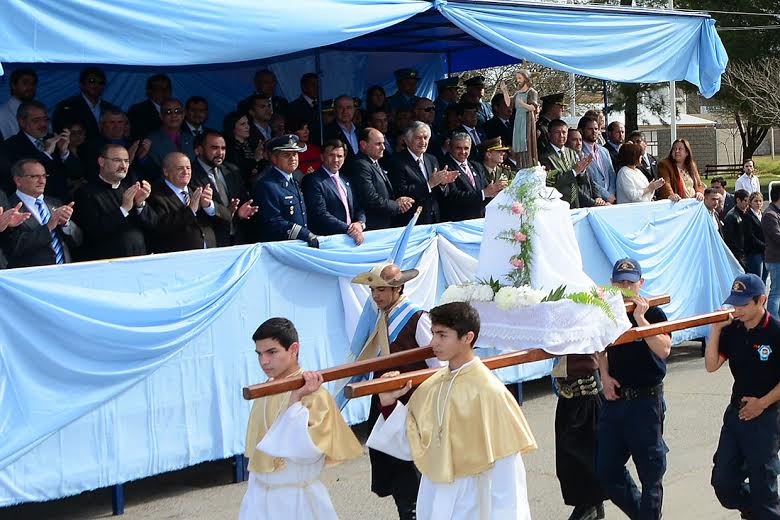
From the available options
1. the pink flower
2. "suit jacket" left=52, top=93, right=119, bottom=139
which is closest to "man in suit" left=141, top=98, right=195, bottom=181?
"suit jacket" left=52, top=93, right=119, bottom=139

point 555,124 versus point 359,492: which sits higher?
point 555,124

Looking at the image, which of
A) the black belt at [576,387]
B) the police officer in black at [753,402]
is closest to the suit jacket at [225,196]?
the black belt at [576,387]

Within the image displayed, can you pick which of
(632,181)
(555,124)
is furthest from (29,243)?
(632,181)

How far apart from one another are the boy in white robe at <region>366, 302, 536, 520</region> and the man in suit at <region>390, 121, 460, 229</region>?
15.7 ft

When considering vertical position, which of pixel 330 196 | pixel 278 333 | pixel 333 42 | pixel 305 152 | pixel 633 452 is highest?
pixel 333 42

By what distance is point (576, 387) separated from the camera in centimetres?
648

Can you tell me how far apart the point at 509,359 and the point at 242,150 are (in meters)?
5.16

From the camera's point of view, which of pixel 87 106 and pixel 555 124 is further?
pixel 555 124

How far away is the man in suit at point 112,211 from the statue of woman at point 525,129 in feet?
8.72

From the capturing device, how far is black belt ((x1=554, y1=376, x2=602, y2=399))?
21.2 ft

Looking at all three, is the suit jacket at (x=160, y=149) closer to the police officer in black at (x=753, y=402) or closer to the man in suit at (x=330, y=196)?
the man in suit at (x=330, y=196)

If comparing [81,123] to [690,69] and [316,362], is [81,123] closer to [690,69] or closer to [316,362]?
[316,362]

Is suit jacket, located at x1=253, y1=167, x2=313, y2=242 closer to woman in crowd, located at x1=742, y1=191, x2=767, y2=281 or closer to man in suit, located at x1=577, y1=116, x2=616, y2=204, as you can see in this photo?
man in suit, located at x1=577, y1=116, x2=616, y2=204

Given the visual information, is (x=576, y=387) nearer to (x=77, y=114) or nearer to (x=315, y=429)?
(x=315, y=429)
